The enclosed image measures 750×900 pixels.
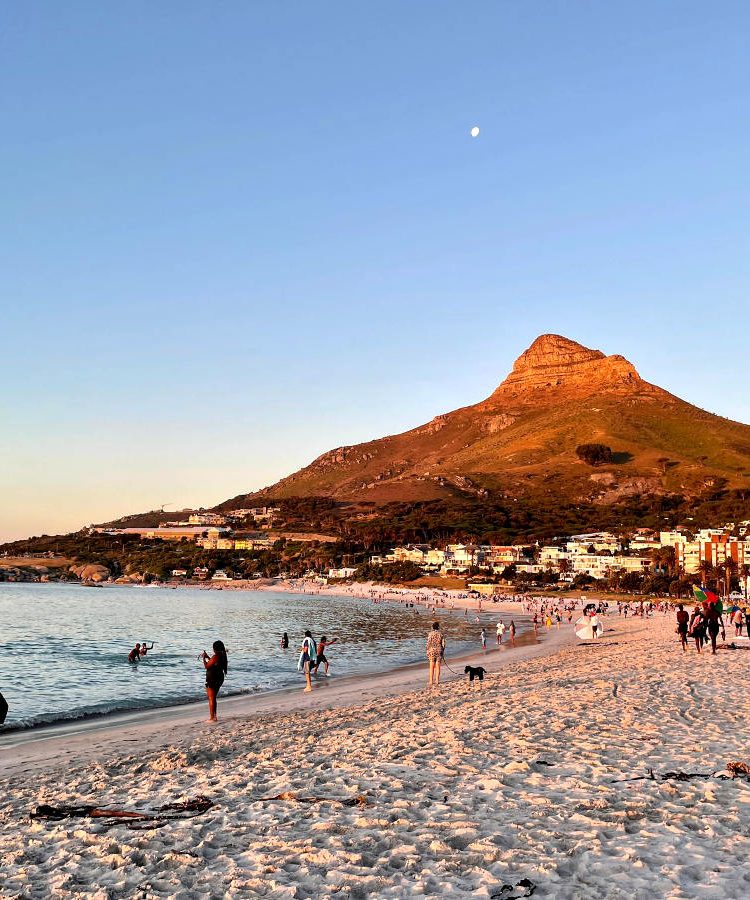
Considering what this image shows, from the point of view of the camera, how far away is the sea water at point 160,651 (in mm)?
23344

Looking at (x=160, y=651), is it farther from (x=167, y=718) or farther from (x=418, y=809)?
(x=418, y=809)

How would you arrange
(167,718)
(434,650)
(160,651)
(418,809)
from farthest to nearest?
(160,651) → (434,650) → (167,718) → (418,809)

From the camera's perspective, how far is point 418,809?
7.29 meters

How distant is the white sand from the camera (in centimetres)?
560

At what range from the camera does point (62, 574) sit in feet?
577

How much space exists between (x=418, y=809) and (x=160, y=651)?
35000mm

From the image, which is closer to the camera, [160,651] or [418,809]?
[418,809]

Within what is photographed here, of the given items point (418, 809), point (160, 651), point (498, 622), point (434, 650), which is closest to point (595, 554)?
point (498, 622)

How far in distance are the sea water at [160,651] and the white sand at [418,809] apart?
30.5 feet

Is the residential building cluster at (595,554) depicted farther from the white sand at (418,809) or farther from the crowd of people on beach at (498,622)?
the white sand at (418,809)

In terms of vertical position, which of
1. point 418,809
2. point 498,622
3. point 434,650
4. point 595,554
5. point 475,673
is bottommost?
point 498,622

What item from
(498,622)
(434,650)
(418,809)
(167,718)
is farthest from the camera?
(498,622)

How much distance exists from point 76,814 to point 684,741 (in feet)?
27.1

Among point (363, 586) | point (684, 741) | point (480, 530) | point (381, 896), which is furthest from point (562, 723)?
point (480, 530)
